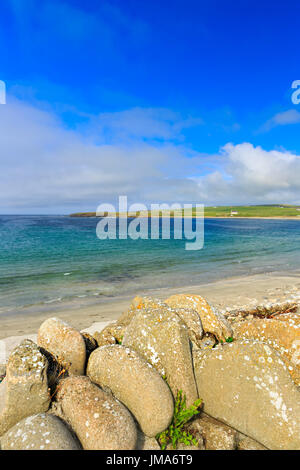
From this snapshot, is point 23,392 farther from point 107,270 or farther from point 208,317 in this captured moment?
point 107,270

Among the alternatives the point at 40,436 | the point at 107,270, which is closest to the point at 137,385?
the point at 40,436

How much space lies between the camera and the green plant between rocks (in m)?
3.81

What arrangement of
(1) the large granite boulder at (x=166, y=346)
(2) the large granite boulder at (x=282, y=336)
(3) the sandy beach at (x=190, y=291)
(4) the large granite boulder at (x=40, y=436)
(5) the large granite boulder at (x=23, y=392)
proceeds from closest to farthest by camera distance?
(4) the large granite boulder at (x=40, y=436) → (5) the large granite boulder at (x=23, y=392) → (1) the large granite boulder at (x=166, y=346) → (2) the large granite boulder at (x=282, y=336) → (3) the sandy beach at (x=190, y=291)

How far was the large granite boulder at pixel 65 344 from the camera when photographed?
183 inches

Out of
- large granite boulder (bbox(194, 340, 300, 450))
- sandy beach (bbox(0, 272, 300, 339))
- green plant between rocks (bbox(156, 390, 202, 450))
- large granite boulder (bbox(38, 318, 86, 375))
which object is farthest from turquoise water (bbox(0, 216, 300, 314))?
large granite boulder (bbox(194, 340, 300, 450))

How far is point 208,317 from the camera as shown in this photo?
19.9ft

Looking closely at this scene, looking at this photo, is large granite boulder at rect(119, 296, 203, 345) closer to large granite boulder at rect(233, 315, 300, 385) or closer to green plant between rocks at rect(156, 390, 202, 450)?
large granite boulder at rect(233, 315, 300, 385)

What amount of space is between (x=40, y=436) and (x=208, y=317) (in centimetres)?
403

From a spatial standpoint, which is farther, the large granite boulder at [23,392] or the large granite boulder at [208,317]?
the large granite boulder at [208,317]

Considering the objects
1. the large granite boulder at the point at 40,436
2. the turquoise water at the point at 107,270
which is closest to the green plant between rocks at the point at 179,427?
the large granite boulder at the point at 40,436

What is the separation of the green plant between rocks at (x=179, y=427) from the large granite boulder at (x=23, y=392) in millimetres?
1835

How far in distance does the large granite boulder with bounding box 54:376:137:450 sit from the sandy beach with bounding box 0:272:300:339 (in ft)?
23.0

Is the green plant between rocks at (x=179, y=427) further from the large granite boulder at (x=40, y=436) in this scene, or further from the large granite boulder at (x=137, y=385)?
the large granite boulder at (x=40, y=436)

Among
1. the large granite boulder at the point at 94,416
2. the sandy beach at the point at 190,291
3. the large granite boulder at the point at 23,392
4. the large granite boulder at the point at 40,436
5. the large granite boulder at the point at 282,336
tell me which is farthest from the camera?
the sandy beach at the point at 190,291
